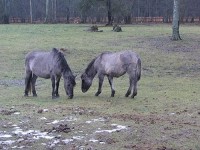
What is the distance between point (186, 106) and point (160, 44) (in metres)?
20.4

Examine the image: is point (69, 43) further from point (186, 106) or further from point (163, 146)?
point (163, 146)

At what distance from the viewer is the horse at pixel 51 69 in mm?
14848

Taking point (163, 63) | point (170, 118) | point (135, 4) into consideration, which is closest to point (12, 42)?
point (163, 63)

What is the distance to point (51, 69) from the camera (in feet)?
49.5

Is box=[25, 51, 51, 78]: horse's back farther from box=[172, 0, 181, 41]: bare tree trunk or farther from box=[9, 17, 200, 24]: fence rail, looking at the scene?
box=[9, 17, 200, 24]: fence rail

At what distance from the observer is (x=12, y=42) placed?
34.8 metres

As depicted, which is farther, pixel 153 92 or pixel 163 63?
pixel 163 63

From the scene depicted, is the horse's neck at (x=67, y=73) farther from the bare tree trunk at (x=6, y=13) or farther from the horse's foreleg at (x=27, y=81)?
the bare tree trunk at (x=6, y=13)

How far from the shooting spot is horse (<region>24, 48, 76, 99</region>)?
1485cm

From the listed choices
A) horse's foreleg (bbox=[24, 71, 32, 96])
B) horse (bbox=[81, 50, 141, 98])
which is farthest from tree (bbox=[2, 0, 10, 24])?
horse (bbox=[81, 50, 141, 98])

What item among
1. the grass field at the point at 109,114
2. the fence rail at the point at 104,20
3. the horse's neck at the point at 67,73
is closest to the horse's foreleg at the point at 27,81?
the grass field at the point at 109,114

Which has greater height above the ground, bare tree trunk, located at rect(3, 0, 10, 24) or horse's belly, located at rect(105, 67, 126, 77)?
bare tree trunk, located at rect(3, 0, 10, 24)

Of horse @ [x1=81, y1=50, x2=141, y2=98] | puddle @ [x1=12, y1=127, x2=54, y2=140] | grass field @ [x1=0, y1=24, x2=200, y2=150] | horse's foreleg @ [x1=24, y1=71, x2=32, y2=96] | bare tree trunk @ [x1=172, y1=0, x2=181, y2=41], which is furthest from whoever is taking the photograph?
bare tree trunk @ [x1=172, y1=0, x2=181, y2=41]

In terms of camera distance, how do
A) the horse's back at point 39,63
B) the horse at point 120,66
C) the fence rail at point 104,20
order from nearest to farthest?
the horse at point 120,66 < the horse's back at point 39,63 < the fence rail at point 104,20
